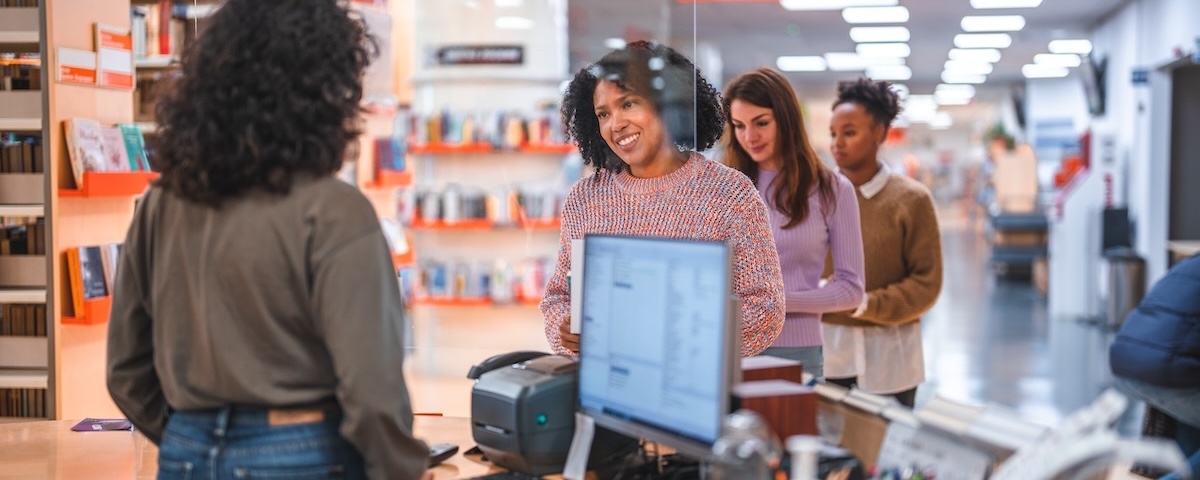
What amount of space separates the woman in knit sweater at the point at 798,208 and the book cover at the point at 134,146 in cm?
254

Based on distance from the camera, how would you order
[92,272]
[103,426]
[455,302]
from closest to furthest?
1. [103,426]
2. [92,272]
3. [455,302]

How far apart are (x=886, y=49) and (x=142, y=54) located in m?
11.2

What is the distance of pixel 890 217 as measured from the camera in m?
3.97

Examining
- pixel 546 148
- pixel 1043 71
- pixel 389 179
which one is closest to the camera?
pixel 389 179

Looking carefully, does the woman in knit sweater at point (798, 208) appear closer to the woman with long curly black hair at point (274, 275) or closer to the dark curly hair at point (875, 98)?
the dark curly hair at point (875, 98)

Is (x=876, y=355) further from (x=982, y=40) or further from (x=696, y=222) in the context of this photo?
(x=982, y=40)

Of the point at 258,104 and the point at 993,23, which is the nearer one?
the point at 258,104

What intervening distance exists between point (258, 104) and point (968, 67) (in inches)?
662

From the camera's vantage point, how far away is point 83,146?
451 cm

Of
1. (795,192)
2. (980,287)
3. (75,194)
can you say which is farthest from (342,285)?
(980,287)

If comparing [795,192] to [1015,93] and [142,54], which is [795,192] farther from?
[1015,93]

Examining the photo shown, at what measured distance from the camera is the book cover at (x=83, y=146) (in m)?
4.47

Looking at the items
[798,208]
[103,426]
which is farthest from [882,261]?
[103,426]

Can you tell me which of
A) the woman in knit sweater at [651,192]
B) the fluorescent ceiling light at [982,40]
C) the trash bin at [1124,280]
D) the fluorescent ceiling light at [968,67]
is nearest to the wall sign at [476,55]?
the woman in knit sweater at [651,192]
